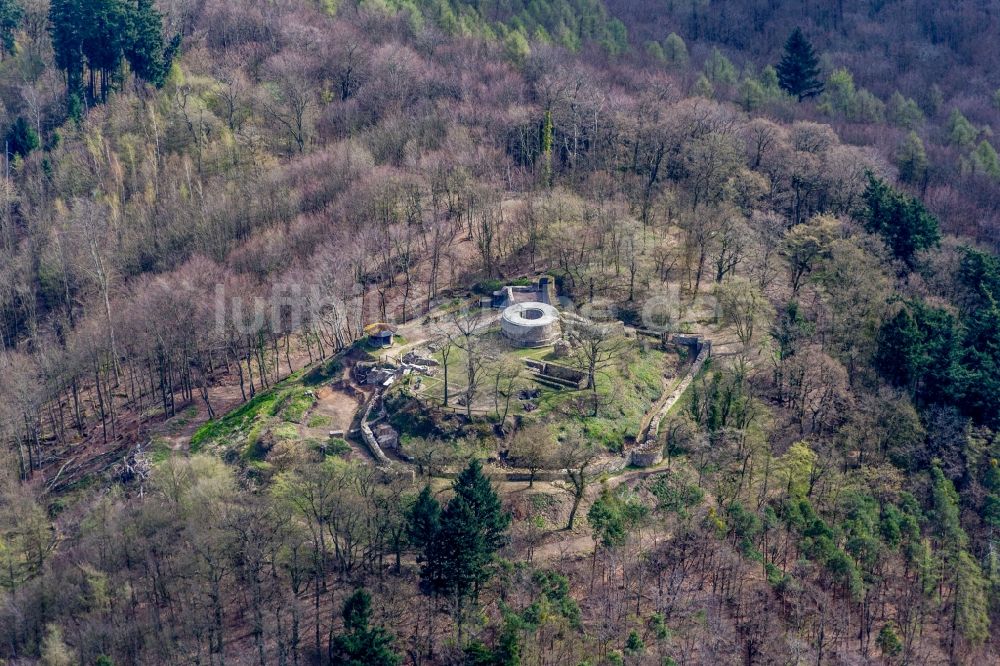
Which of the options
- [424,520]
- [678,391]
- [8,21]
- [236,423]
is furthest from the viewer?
[8,21]

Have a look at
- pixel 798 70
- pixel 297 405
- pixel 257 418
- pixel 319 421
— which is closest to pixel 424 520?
pixel 319 421

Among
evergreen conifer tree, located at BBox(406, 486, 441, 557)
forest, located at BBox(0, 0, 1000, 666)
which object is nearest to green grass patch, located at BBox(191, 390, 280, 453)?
forest, located at BBox(0, 0, 1000, 666)

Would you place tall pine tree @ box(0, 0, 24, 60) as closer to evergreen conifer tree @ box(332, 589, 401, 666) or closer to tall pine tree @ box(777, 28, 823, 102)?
tall pine tree @ box(777, 28, 823, 102)

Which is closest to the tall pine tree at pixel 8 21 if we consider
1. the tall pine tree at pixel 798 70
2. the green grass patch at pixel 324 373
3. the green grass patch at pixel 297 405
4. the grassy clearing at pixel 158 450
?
the grassy clearing at pixel 158 450

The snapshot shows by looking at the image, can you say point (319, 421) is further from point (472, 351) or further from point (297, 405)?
point (472, 351)

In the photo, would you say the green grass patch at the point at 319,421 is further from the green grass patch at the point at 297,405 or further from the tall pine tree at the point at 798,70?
the tall pine tree at the point at 798,70

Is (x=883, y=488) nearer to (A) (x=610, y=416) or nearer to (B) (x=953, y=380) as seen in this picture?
(B) (x=953, y=380)
